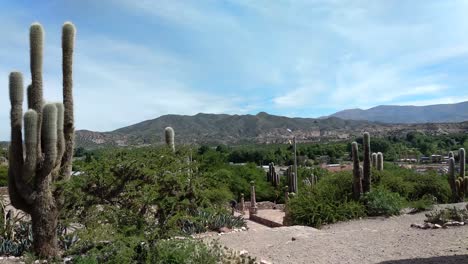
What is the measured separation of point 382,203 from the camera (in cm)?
1636

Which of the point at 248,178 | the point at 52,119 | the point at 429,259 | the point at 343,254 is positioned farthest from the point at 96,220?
the point at 248,178

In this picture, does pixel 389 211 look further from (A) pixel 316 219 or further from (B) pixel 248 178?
(B) pixel 248 178

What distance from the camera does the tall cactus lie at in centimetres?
962

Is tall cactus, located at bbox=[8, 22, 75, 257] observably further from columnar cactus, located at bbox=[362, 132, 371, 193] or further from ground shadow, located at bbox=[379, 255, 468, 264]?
columnar cactus, located at bbox=[362, 132, 371, 193]

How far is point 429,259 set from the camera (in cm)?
861

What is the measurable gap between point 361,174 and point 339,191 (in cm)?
104

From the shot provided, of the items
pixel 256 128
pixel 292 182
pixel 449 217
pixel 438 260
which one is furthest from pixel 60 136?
pixel 256 128

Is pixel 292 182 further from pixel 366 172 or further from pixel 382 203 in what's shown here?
pixel 382 203

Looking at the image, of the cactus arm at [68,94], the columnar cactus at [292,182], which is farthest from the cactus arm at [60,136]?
the columnar cactus at [292,182]

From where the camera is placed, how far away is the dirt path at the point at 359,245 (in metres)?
9.03

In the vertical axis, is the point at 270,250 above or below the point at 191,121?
below

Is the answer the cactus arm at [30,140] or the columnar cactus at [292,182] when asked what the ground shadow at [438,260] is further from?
the columnar cactus at [292,182]

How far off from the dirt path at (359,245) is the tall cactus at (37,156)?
4094mm

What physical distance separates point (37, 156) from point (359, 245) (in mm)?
7039
